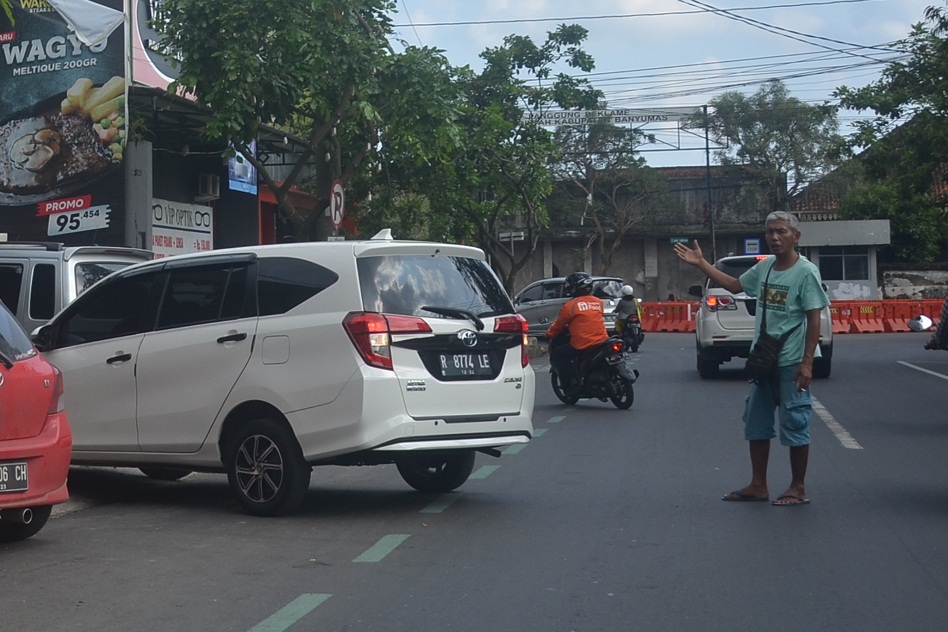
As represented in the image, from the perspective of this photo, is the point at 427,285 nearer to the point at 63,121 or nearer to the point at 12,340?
the point at 12,340

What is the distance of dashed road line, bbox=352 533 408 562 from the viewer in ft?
22.6

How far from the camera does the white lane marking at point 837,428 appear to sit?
1195cm

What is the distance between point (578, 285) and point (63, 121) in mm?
10831

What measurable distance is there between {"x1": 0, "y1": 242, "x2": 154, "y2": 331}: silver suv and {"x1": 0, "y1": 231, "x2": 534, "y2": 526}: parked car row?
2339 mm

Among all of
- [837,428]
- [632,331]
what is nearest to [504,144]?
[632,331]

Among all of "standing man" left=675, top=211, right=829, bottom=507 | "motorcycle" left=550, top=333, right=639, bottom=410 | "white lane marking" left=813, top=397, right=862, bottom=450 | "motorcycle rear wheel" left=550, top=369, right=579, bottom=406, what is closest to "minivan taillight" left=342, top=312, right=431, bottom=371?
"standing man" left=675, top=211, right=829, bottom=507

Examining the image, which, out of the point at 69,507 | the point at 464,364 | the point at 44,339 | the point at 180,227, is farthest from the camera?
the point at 180,227

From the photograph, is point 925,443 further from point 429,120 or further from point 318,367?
point 429,120

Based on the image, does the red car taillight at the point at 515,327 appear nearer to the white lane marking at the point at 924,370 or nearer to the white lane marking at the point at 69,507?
the white lane marking at the point at 69,507

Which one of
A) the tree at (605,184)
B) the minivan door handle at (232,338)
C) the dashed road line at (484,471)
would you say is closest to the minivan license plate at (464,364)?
the minivan door handle at (232,338)

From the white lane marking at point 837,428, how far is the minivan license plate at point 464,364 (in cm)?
491

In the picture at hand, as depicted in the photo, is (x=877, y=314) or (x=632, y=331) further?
(x=877, y=314)

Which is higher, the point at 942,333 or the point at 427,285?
the point at 427,285

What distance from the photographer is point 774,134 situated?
180 feet
